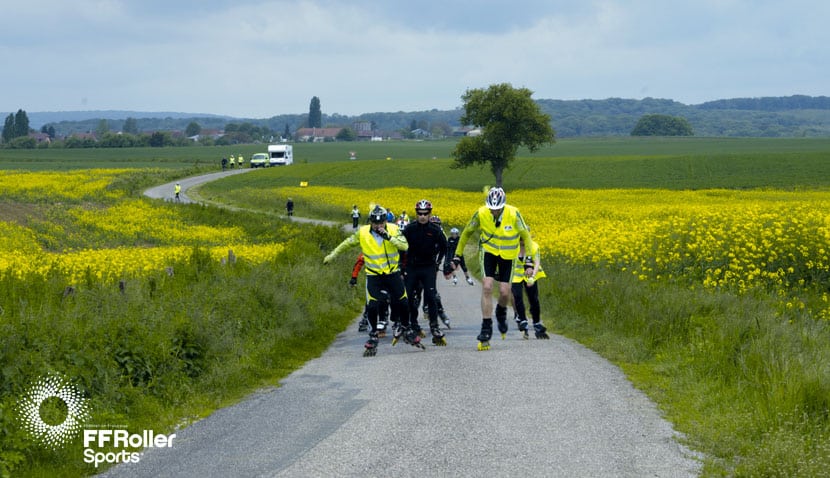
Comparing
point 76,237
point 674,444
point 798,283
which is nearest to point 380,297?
point 674,444

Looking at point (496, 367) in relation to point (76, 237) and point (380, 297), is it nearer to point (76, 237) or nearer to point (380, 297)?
point (380, 297)

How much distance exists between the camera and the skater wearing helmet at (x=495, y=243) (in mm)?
12562

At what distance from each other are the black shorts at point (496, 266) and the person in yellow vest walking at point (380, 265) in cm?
125

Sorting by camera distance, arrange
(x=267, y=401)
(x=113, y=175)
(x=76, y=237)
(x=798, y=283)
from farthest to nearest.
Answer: (x=113, y=175) < (x=76, y=237) < (x=798, y=283) < (x=267, y=401)

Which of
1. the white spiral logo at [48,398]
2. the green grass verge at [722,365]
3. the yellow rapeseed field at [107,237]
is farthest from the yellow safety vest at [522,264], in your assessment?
the yellow rapeseed field at [107,237]

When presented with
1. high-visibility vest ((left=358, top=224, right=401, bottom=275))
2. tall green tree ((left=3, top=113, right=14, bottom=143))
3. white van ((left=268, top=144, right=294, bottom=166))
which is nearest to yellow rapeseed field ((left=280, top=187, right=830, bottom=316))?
high-visibility vest ((left=358, top=224, right=401, bottom=275))

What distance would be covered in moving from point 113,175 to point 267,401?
275 feet

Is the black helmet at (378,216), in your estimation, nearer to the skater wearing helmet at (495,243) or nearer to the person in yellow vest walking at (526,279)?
the skater wearing helmet at (495,243)

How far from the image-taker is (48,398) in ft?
27.7

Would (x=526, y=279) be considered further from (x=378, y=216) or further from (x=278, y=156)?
(x=278, y=156)

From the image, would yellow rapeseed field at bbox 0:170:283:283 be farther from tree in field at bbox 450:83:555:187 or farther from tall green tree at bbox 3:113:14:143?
tall green tree at bbox 3:113:14:143

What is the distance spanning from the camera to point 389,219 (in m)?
14.0

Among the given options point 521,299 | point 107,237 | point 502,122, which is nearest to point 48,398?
point 521,299

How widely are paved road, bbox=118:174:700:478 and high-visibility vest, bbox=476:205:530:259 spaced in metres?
1.88
